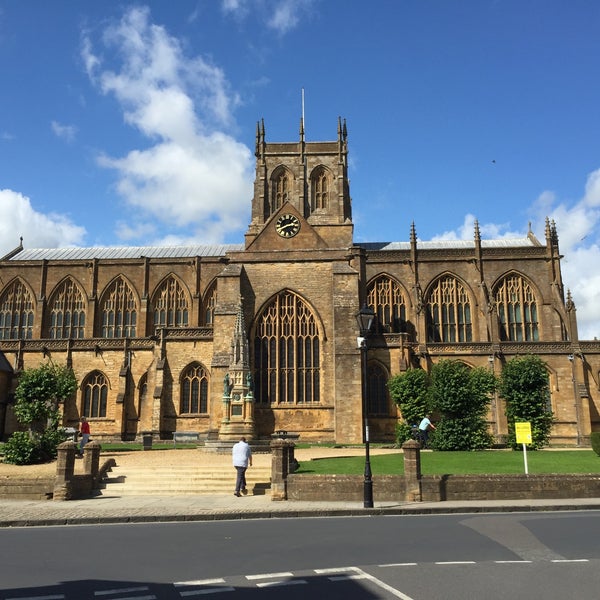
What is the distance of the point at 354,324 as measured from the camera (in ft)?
119

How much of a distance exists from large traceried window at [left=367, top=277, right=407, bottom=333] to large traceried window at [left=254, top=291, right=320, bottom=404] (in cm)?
998

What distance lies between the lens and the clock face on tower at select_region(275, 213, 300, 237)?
4059cm

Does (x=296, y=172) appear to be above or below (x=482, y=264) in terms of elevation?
above

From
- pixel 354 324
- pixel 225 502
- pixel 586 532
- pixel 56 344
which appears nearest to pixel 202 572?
pixel 586 532

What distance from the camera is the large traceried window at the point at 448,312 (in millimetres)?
46938

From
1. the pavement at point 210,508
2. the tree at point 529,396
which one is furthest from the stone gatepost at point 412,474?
the tree at point 529,396

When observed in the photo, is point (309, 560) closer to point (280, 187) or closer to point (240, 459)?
point (240, 459)

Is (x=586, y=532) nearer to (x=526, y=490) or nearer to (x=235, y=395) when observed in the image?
(x=526, y=490)

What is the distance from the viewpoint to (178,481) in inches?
784

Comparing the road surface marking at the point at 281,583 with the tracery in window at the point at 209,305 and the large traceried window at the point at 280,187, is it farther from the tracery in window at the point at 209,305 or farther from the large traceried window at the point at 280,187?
the large traceried window at the point at 280,187

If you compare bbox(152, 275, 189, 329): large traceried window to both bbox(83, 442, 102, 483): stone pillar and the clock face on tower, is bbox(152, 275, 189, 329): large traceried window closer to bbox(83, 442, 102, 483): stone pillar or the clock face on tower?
the clock face on tower

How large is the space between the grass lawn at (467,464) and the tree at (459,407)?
6.90 feet

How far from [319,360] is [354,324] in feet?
11.7

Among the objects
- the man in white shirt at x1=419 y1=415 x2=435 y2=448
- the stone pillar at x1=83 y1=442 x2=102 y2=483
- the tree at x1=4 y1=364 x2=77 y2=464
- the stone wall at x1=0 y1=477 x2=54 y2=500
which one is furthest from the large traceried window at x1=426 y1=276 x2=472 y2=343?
the stone wall at x1=0 y1=477 x2=54 y2=500
